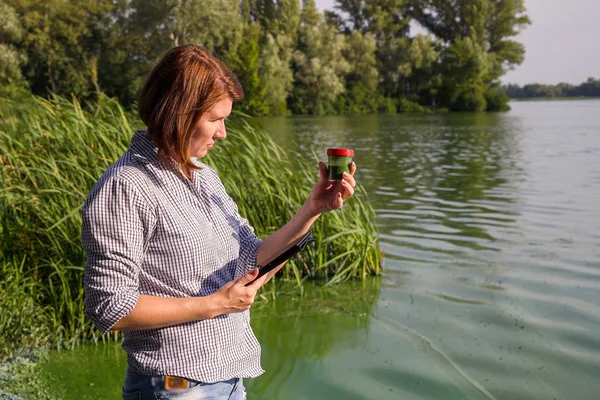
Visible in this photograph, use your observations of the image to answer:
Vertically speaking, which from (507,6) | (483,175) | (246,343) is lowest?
(483,175)

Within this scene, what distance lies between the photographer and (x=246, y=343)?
1.79m

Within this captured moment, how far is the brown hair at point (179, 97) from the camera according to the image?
1.58m

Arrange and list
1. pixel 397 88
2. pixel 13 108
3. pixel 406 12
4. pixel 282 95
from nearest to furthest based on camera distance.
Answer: pixel 13 108, pixel 282 95, pixel 397 88, pixel 406 12

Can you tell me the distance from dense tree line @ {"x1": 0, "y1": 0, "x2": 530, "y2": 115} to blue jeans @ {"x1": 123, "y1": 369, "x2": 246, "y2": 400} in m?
26.2

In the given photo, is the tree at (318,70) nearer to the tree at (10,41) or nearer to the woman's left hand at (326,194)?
the tree at (10,41)

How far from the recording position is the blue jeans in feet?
5.27

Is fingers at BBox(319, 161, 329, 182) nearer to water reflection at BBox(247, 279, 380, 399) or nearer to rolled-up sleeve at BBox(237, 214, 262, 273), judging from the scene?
rolled-up sleeve at BBox(237, 214, 262, 273)

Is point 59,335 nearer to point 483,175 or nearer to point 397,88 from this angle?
point 483,175

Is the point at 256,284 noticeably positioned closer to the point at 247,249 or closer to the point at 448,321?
the point at 247,249

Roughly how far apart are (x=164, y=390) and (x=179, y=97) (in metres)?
0.70

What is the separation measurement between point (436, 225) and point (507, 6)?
4487cm

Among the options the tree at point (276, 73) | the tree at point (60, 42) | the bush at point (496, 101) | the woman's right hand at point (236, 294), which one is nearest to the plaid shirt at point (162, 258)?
the woman's right hand at point (236, 294)

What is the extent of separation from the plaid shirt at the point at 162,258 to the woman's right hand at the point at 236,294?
109 mm

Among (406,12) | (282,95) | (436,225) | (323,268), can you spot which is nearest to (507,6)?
(406,12)
